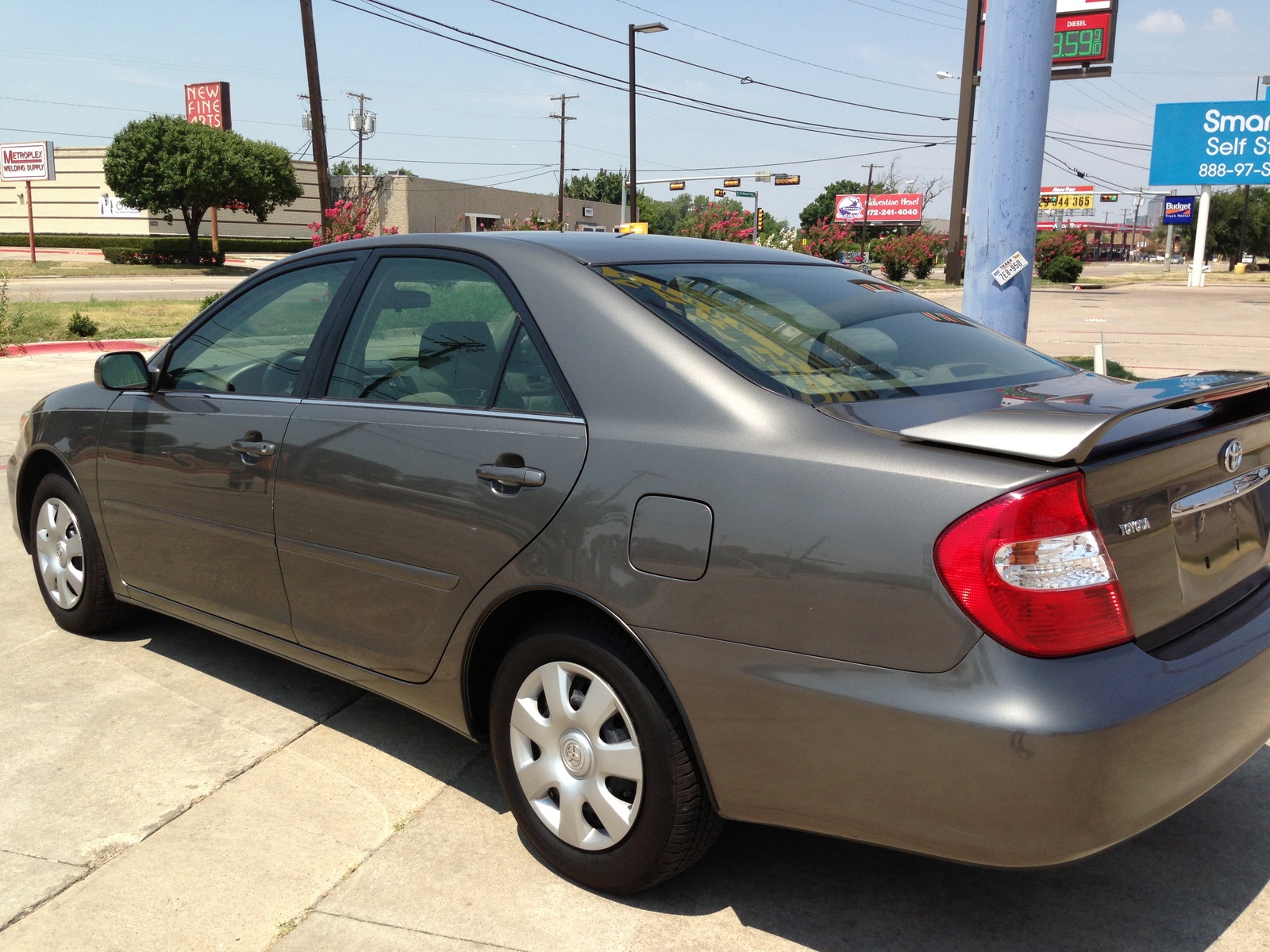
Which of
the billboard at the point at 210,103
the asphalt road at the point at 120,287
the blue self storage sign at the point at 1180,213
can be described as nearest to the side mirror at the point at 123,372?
the asphalt road at the point at 120,287

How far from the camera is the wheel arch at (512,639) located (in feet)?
8.30

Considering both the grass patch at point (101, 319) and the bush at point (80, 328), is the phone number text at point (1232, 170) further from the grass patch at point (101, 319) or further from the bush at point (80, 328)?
the bush at point (80, 328)

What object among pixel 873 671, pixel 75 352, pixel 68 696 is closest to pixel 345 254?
pixel 68 696

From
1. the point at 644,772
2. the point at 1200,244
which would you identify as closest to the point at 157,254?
the point at 1200,244

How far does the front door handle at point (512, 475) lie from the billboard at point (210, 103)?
2560 inches

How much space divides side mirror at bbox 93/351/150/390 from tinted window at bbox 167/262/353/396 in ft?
0.30

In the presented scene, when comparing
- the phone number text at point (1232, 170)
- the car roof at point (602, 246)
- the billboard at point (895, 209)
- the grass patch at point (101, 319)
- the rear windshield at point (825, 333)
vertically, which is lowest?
the grass patch at point (101, 319)

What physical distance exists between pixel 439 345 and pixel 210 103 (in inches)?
2590

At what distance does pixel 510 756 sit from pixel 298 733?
123 cm

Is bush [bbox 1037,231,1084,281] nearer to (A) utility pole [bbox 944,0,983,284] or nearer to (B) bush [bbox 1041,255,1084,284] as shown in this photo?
(B) bush [bbox 1041,255,1084,284]

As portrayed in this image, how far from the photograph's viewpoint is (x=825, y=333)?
2.99 metres

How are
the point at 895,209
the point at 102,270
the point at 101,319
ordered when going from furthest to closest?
1. the point at 895,209
2. the point at 102,270
3. the point at 101,319

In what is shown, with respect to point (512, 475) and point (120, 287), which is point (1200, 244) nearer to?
point (120, 287)

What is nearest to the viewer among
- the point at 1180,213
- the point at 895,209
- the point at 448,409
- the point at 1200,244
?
the point at 448,409
